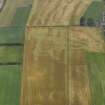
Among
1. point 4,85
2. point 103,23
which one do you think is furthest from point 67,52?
point 4,85

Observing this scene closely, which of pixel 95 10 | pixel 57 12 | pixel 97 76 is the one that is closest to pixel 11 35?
pixel 57 12

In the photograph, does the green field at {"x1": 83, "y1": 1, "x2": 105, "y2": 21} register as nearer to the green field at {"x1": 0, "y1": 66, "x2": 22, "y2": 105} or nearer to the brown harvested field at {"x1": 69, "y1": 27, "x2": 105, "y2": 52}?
the brown harvested field at {"x1": 69, "y1": 27, "x2": 105, "y2": 52}

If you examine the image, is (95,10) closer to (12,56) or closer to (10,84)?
(12,56)

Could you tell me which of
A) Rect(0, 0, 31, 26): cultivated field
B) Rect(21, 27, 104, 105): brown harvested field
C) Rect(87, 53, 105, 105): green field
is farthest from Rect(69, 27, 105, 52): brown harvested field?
Rect(0, 0, 31, 26): cultivated field

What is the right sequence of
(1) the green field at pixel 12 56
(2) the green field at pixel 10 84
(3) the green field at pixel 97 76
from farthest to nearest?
(1) the green field at pixel 12 56 < (2) the green field at pixel 10 84 < (3) the green field at pixel 97 76

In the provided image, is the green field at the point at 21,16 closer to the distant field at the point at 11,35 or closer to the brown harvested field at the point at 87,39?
the distant field at the point at 11,35

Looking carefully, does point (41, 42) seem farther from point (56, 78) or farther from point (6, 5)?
point (6, 5)

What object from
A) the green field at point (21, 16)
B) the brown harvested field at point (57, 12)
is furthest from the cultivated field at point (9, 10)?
the brown harvested field at point (57, 12)
